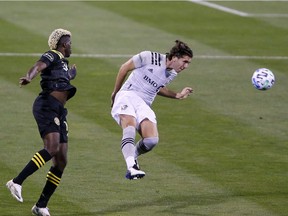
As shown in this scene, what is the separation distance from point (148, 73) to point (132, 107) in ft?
1.95

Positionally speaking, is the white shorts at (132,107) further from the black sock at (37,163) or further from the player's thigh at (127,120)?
the black sock at (37,163)

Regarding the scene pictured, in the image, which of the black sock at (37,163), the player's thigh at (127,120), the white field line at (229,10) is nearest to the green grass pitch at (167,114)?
the white field line at (229,10)

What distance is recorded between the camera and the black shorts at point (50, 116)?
15195mm

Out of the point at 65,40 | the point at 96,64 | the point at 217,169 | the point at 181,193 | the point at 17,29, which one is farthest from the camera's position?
the point at 17,29

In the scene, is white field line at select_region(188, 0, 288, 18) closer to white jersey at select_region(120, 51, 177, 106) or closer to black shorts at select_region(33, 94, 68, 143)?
white jersey at select_region(120, 51, 177, 106)

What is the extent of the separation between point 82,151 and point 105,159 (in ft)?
2.09

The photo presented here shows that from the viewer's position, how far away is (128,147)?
15.9 m

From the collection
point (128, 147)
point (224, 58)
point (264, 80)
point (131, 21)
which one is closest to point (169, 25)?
point (131, 21)

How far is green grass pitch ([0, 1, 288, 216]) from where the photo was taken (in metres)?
16.4

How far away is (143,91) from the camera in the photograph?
16.7 m

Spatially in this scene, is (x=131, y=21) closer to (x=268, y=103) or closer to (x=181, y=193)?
(x=268, y=103)

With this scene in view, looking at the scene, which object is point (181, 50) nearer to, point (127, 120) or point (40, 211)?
point (127, 120)

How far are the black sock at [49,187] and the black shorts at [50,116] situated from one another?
44cm

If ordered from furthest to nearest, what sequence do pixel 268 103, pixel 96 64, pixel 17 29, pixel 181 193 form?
pixel 17 29 < pixel 96 64 < pixel 268 103 < pixel 181 193
